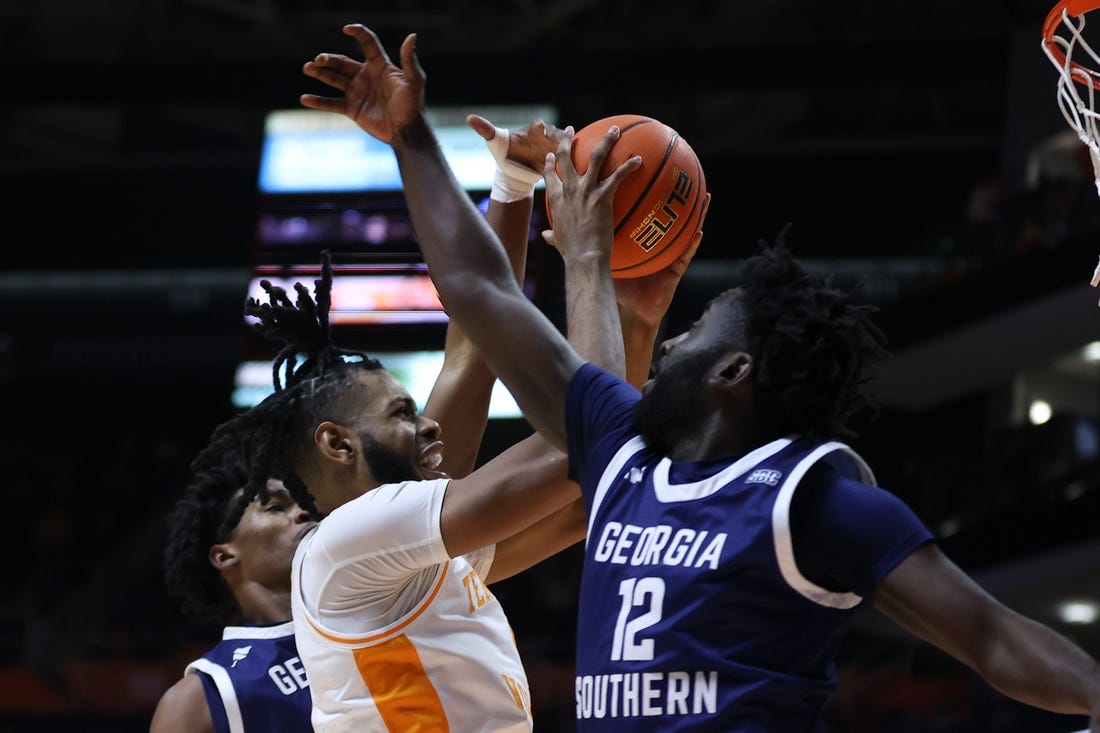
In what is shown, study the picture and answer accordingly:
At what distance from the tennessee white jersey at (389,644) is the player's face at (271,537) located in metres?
0.96

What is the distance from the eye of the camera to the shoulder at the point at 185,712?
3350 millimetres

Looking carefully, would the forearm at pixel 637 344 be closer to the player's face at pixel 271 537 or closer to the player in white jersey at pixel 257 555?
the player in white jersey at pixel 257 555

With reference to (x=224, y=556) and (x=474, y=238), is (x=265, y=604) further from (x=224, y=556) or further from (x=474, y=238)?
(x=474, y=238)

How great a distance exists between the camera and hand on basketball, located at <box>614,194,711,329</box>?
2812 mm

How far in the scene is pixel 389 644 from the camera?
265cm

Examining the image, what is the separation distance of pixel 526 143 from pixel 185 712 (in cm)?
156

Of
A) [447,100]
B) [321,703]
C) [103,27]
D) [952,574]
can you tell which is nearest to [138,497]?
[103,27]

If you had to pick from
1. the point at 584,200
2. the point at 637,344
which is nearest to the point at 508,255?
the point at 637,344

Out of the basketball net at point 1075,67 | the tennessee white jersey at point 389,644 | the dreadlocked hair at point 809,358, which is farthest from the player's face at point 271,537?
the basketball net at point 1075,67

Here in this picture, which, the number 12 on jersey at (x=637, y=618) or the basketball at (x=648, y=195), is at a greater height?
the basketball at (x=648, y=195)

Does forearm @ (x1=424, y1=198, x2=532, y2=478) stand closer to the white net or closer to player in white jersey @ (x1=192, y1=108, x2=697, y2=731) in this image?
player in white jersey @ (x1=192, y1=108, x2=697, y2=731)

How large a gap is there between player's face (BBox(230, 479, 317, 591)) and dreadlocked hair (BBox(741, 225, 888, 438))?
189cm

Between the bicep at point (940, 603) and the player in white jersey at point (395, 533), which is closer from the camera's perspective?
the bicep at point (940, 603)

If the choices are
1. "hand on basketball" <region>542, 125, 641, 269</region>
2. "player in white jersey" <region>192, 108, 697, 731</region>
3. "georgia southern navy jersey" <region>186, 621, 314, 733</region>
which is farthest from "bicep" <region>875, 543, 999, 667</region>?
"georgia southern navy jersey" <region>186, 621, 314, 733</region>
